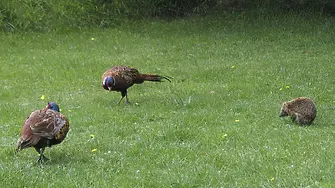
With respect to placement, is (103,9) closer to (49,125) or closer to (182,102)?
(182,102)

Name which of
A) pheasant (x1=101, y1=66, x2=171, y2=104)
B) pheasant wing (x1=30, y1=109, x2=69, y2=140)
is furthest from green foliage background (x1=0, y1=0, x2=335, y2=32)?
pheasant wing (x1=30, y1=109, x2=69, y2=140)

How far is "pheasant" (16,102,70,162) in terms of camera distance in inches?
242

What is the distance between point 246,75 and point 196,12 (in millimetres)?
8255

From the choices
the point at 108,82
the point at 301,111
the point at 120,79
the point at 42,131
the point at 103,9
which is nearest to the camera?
the point at 42,131

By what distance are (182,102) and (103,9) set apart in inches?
407

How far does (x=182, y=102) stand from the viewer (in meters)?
9.84

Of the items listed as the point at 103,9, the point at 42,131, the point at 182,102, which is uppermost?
the point at 42,131

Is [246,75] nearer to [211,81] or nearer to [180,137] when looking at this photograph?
[211,81]

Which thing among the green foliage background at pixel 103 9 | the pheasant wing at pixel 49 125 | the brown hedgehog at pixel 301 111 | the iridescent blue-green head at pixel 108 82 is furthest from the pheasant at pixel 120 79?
the green foliage background at pixel 103 9

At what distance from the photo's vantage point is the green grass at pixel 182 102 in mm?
5988

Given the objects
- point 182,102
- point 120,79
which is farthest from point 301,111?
point 120,79

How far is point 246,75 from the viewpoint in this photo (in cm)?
1212

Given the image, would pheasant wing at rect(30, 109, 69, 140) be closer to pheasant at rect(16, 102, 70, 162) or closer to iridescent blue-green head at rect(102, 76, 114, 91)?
pheasant at rect(16, 102, 70, 162)

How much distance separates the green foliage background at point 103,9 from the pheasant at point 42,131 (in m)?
11.8
